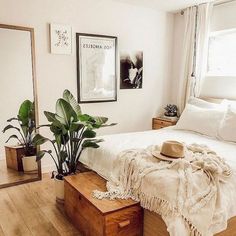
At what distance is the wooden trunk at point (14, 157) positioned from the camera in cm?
314

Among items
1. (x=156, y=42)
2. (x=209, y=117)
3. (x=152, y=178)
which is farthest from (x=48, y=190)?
(x=156, y=42)

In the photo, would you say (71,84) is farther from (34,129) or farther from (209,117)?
(209,117)

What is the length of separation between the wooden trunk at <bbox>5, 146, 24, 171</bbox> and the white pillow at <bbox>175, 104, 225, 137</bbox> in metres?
2.10

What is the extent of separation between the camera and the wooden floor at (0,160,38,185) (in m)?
3.11

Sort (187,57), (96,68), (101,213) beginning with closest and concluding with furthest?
1. (101,213)
2. (96,68)
3. (187,57)

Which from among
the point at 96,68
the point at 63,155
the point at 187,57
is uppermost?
the point at 187,57

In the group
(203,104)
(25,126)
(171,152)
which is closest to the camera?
(171,152)

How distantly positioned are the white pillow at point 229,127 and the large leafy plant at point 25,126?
2290 mm

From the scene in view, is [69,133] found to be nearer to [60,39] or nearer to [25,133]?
[25,133]

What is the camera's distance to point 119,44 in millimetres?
3781

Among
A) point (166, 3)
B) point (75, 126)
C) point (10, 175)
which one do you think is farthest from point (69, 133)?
point (166, 3)

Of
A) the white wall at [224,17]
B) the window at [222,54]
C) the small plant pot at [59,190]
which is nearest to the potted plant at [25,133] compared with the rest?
the small plant pot at [59,190]

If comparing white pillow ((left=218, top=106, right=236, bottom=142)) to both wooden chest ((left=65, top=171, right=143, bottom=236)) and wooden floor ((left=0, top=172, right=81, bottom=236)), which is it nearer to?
wooden chest ((left=65, top=171, right=143, bottom=236))

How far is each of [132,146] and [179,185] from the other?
940 mm
